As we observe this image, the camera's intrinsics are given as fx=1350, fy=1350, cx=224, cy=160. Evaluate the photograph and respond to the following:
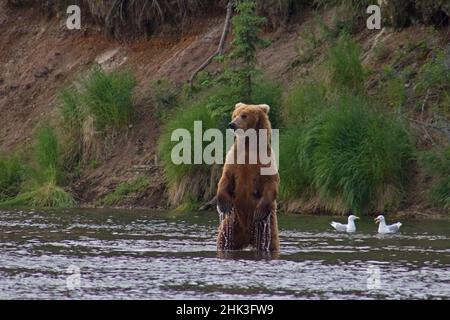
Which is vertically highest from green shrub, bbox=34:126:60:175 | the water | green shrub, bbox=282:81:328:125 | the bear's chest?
green shrub, bbox=282:81:328:125

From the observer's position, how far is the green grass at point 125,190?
70.4 feet

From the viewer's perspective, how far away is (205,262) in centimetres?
1302

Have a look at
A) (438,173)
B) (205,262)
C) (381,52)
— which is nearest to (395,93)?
(381,52)

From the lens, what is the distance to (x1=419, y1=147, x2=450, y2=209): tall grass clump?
714 inches

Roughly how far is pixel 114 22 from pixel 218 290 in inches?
641

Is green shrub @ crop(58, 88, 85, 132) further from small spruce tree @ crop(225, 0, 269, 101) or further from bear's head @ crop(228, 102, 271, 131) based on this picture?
bear's head @ crop(228, 102, 271, 131)

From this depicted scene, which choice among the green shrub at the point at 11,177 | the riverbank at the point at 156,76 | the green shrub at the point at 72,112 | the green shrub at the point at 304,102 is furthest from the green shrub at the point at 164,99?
the green shrub at the point at 304,102

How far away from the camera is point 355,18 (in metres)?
22.8

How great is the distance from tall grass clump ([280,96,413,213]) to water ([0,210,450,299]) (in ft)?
1.80

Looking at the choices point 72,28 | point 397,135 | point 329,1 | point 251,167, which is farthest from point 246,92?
point 72,28

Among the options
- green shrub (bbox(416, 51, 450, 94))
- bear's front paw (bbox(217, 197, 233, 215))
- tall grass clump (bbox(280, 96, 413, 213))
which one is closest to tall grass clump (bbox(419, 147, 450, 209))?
tall grass clump (bbox(280, 96, 413, 213))

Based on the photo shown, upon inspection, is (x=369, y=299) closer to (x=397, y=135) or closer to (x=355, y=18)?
(x=397, y=135)

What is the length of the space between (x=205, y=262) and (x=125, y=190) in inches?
344

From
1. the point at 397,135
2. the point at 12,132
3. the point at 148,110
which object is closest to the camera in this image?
the point at 397,135
